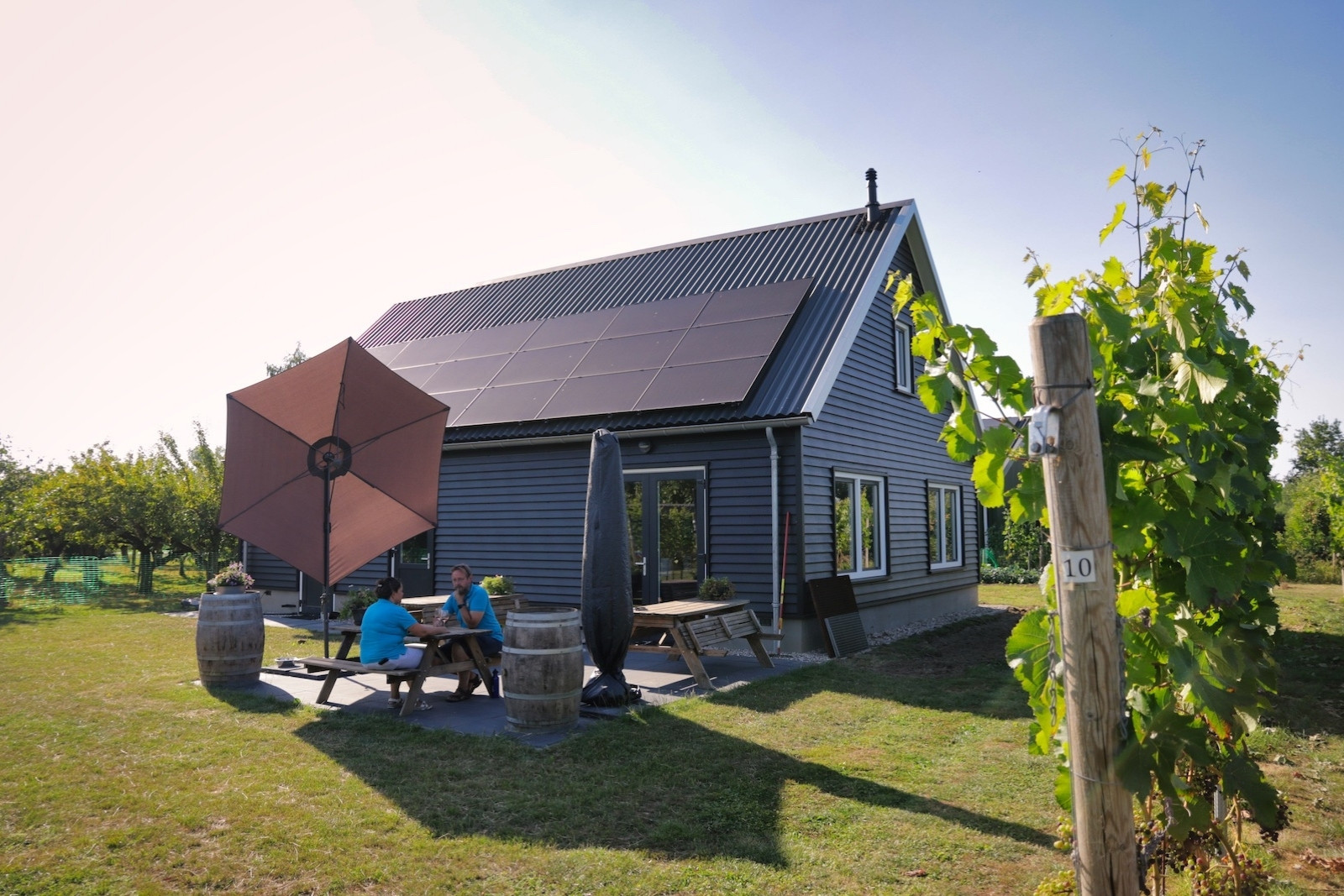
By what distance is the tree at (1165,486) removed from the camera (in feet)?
9.78

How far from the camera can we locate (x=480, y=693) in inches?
370

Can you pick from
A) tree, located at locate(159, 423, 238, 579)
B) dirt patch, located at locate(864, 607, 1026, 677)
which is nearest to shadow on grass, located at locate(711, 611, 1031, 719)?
dirt patch, located at locate(864, 607, 1026, 677)

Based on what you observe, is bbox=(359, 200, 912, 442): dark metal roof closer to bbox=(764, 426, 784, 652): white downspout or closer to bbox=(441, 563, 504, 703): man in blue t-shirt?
bbox=(764, 426, 784, 652): white downspout

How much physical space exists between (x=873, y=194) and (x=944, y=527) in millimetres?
6984

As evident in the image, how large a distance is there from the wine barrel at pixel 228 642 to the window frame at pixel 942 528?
1189 centimetres

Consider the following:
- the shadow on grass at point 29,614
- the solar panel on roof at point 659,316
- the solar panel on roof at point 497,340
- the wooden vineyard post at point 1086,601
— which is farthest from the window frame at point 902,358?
the shadow on grass at point 29,614

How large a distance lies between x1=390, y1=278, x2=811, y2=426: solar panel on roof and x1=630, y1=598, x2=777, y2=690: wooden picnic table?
10.1 ft

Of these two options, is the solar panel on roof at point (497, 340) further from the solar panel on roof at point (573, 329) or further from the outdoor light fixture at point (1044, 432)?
the outdoor light fixture at point (1044, 432)

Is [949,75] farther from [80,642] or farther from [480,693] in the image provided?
[80,642]

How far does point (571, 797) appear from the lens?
564cm

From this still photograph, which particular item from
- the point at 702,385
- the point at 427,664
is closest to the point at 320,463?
the point at 427,664

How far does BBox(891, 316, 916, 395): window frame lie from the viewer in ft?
52.6

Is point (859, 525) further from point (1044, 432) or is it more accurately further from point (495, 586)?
point (1044, 432)

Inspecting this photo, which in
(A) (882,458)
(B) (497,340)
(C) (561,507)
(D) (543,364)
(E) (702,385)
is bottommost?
(C) (561,507)
